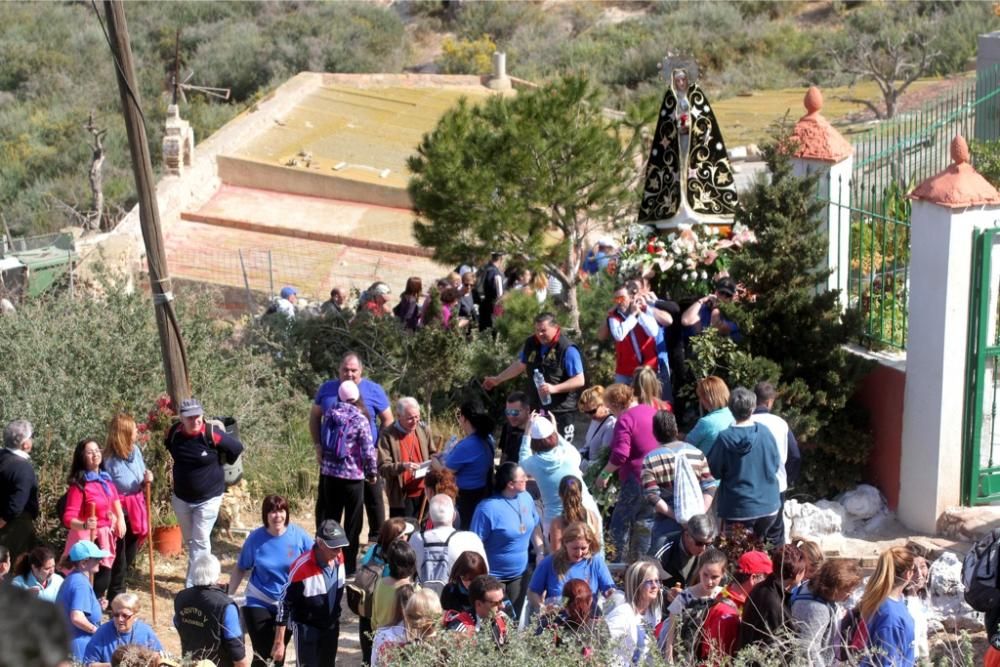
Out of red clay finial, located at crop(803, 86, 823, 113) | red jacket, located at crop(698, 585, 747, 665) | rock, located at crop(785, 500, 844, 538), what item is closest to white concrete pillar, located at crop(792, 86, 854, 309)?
red clay finial, located at crop(803, 86, 823, 113)

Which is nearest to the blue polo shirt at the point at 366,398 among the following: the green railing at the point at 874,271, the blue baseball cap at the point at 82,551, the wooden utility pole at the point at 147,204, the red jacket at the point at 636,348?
the wooden utility pole at the point at 147,204

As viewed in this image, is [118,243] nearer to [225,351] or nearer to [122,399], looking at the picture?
[225,351]

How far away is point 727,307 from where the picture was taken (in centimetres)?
906

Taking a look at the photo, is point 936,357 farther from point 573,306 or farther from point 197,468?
point 197,468

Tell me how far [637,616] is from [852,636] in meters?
0.91

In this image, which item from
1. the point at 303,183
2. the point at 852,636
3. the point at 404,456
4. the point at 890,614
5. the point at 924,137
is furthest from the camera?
the point at 303,183

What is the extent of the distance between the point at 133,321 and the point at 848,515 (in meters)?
5.97

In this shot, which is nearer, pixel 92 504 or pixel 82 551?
pixel 82 551

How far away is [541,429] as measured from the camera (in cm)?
732

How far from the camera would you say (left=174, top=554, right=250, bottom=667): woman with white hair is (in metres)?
6.44

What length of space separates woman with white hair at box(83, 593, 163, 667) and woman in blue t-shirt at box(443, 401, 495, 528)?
2.29 meters

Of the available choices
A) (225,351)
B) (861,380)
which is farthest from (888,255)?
(225,351)

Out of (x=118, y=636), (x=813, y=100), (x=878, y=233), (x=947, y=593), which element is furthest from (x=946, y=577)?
(x=118, y=636)

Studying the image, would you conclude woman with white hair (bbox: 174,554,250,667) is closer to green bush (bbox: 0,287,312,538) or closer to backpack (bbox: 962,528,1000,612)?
green bush (bbox: 0,287,312,538)
